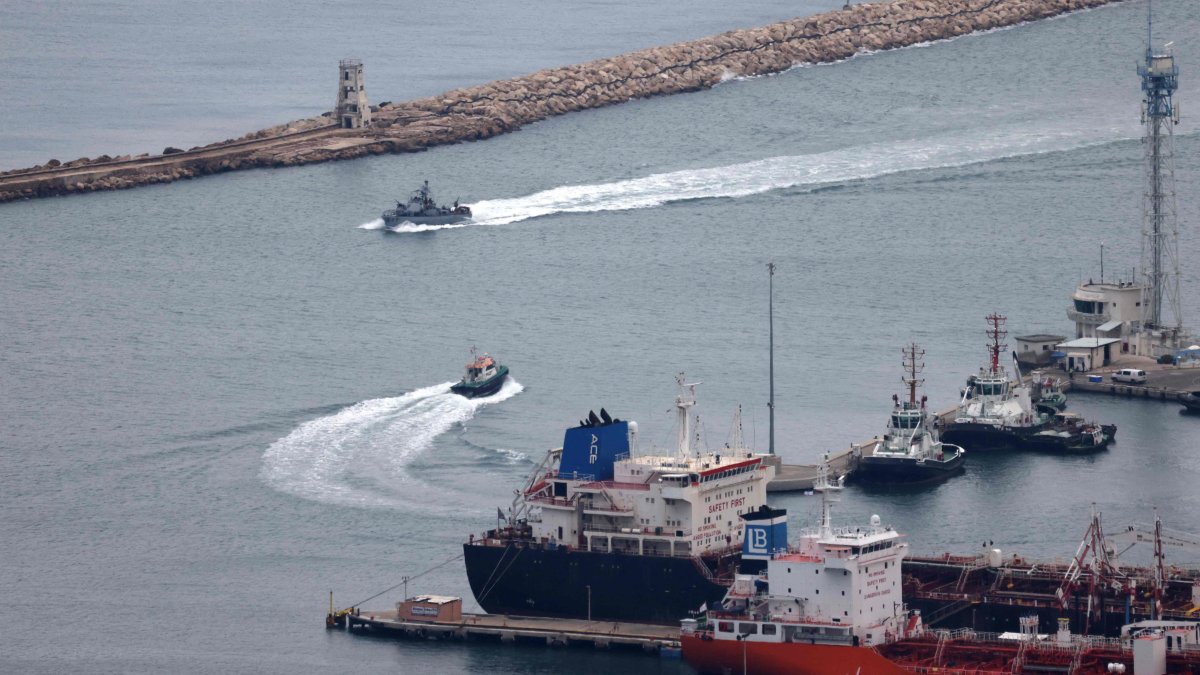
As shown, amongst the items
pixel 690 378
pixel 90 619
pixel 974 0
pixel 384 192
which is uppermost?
pixel 974 0

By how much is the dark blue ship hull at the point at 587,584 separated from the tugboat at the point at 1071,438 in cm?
2206

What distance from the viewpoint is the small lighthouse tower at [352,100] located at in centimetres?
14738

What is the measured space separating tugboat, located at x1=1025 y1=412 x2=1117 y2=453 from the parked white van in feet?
21.8

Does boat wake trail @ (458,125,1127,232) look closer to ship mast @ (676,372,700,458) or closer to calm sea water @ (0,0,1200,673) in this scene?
calm sea water @ (0,0,1200,673)

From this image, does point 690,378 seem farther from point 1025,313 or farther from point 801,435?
point 1025,313

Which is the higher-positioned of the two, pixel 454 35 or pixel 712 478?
pixel 454 35

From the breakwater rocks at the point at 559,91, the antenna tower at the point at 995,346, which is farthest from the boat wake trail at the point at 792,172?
the antenna tower at the point at 995,346

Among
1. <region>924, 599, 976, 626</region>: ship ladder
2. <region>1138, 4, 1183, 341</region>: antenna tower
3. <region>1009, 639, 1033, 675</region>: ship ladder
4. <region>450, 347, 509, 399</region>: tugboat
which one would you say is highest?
<region>1138, 4, 1183, 341</region>: antenna tower

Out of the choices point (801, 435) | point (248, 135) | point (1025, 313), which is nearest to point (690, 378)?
point (801, 435)

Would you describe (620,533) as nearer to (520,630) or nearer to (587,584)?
(587,584)

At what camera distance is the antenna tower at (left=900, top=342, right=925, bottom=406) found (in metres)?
94.2

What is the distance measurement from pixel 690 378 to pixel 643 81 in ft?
177

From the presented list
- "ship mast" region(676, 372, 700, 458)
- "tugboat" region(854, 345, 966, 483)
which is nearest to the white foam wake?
"tugboat" region(854, 345, 966, 483)

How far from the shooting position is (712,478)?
78875 mm
